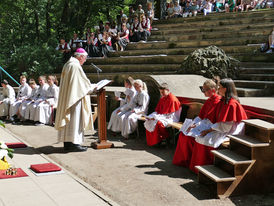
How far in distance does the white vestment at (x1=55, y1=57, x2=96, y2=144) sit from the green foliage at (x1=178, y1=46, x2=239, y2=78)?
3.73m

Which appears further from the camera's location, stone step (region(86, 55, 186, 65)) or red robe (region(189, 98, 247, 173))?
stone step (region(86, 55, 186, 65))

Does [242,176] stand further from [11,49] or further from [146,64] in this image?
[11,49]

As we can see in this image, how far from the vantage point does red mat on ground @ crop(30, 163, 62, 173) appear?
241 inches

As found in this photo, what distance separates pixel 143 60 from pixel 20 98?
4.76 meters

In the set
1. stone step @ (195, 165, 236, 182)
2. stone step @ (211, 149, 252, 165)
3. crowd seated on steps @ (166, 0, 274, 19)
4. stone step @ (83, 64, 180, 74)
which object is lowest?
stone step @ (195, 165, 236, 182)

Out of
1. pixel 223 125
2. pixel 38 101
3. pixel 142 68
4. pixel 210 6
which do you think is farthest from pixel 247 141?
pixel 210 6

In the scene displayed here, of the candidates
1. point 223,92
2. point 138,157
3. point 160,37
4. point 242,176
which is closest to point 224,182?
point 242,176

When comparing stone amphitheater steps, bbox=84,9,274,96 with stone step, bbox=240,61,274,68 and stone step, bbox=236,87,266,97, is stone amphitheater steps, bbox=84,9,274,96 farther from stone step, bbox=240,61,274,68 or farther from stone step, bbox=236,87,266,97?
stone step, bbox=236,87,266,97

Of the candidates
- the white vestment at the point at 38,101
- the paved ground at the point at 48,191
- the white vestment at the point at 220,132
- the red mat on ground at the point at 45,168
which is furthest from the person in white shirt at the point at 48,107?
the white vestment at the point at 220,132

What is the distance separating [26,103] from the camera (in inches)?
494

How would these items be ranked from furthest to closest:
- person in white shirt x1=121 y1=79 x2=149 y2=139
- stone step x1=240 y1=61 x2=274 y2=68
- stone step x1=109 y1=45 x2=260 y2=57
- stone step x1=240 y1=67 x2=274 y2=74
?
stone step x1=109 y1=45 x2=260 y2=57 < stone step x1=240 y1=61 x2=274 y2=68 < stone step x1=240 y1=67 x2=274 y2=74 < person in white shirt x1=121 y1=79 x2=149 y2=139

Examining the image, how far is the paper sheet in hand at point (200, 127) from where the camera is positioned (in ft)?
20.2

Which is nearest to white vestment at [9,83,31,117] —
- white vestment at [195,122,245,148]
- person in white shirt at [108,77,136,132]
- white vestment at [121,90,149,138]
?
person in white shirt at [108,77,136,132]

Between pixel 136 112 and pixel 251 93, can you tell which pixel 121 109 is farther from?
pixel 251 93
